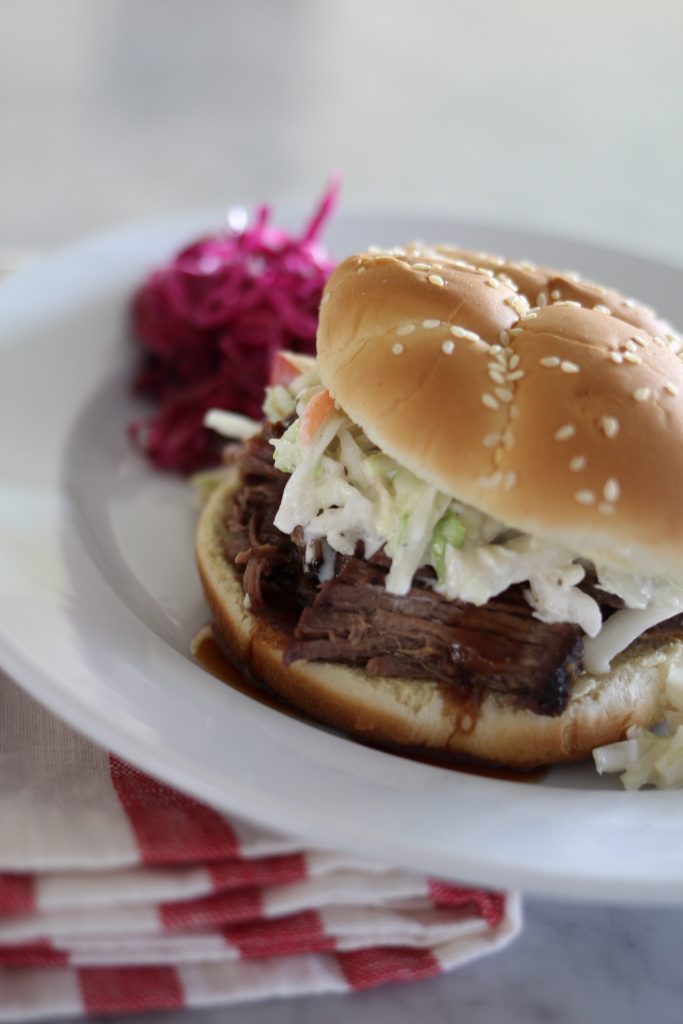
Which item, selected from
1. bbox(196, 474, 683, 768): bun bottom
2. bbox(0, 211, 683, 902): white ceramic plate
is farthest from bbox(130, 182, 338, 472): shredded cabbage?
bbox(196, 474, 683, 768): bun bottom

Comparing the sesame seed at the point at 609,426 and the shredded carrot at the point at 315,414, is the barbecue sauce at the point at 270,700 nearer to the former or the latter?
the shredded carrot at the point at 315,414

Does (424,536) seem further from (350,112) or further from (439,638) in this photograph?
(350,112)

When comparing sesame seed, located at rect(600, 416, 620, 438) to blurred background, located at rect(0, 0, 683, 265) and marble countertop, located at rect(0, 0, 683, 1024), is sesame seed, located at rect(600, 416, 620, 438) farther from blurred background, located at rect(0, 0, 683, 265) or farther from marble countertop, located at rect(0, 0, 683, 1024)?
blurred background, located at rect(0, 0, 683, 265)

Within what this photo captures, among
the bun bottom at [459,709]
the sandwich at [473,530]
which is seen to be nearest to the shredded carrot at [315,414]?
the sandwich at [473,530]

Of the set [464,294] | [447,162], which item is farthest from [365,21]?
[464,294]

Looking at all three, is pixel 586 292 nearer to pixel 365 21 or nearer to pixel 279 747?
pixel 279 747

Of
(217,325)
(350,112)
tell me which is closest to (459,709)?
(217,325)
